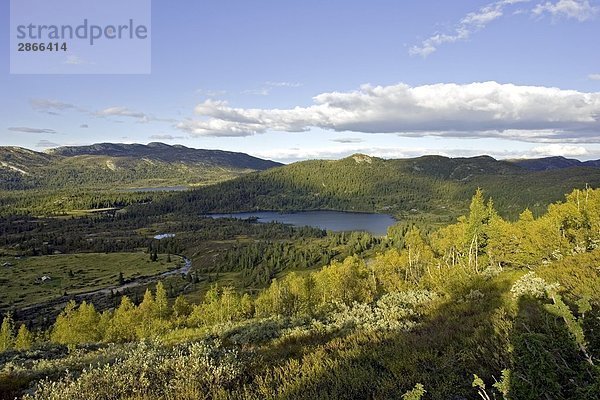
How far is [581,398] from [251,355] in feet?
29.0

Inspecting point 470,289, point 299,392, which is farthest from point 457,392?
point 470,289

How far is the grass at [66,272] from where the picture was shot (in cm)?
12561

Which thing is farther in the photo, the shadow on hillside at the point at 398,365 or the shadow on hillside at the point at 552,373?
the shadow on hillside at the point at 398,365

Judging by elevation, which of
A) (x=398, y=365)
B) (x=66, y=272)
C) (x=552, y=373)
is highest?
(x=552, y=373)

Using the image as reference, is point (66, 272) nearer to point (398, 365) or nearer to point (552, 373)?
point (398, 365)

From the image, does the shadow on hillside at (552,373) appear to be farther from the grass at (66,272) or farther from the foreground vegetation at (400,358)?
the grass at (66,272)

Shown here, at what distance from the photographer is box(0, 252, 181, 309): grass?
126m

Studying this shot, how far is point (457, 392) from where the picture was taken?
716 cm

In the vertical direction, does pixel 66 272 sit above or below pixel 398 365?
below

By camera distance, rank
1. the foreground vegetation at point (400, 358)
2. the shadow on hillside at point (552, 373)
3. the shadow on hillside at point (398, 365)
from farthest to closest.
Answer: the shadow on hillside at point (398, 365) < the foreground vegetation at point (400, 358) < the shadow on hillside at point (552, 373)

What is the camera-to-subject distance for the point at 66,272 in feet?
504

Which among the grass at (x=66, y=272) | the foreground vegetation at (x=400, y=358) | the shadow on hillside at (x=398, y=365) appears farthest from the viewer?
the grass at (x=66, y=272)

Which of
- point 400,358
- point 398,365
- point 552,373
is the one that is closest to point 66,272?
point 400,358

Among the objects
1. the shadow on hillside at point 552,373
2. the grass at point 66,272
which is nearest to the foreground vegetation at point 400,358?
the shadow on hillside at point 552,373
